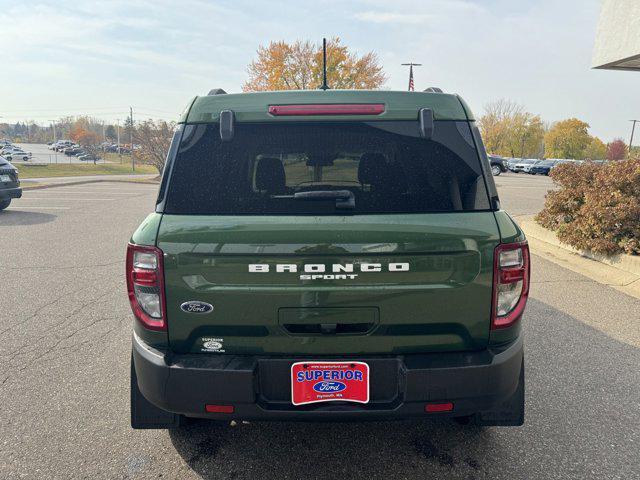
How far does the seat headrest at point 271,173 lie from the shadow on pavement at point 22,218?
35.4 feet

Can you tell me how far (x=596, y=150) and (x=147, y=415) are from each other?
344 feet

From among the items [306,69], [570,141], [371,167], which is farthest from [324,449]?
[570,141]

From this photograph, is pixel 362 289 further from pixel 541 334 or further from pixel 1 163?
pixel 1 163

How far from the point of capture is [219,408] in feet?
6.82

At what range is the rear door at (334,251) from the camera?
1.99m

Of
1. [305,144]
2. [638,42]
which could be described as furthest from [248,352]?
[638,42]

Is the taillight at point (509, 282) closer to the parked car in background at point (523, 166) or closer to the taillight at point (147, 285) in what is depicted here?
the taillight at point (147, 285)

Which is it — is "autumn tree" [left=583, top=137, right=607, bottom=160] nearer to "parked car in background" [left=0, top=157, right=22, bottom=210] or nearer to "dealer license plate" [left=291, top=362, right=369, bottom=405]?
"parked car in background" [left=0, top=157, right=22, bottom=210]

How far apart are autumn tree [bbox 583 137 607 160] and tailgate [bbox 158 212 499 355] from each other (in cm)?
8899

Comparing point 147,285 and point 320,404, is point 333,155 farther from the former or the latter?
point 320,404

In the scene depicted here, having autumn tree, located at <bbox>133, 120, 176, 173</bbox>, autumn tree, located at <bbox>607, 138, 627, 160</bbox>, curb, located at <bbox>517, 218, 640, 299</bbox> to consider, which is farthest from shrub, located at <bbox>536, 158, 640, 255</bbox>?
autumn tree, located at <bbox>607, 138, 627, 160</bbox>

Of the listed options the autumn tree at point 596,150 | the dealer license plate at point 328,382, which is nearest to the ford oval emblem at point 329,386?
the dealer license plate at point 328,382

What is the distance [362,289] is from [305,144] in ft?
2.57

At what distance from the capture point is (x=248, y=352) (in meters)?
2.09
